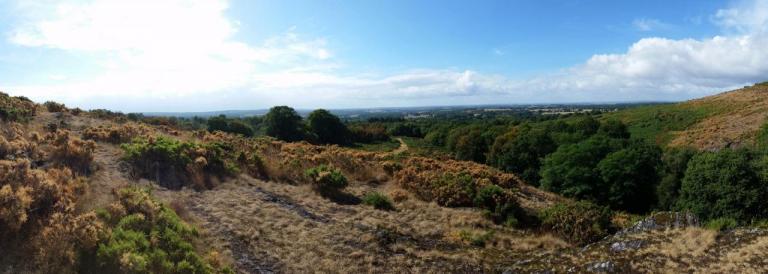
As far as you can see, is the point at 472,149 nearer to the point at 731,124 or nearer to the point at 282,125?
the point at 282,125

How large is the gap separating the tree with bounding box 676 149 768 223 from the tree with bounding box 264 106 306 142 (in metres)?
45.0

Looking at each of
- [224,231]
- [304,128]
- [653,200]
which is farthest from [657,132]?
[224,231]

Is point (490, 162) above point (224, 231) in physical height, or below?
below

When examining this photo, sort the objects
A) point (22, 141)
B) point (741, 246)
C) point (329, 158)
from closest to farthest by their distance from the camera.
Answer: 1. point (741, 246)
2. point (22, 141)
3. point (329, 158)

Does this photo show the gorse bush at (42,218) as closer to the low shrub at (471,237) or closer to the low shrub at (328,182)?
the low shrub at (328,182)

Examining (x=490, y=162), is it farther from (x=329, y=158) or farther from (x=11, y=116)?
(x=11, y=116)

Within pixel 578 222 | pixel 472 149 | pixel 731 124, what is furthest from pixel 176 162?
pixel 731 124

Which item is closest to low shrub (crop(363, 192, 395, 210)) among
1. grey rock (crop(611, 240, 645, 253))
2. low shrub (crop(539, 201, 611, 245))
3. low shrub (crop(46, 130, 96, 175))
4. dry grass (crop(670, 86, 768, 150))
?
low shrub (crop(539, 201, 611, 245))

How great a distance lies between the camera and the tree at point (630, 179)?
26.8 metres

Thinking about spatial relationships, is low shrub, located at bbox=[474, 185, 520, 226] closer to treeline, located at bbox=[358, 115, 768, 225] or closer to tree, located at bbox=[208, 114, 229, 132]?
treeline, located at bbox=[358, 115, 768, 225]

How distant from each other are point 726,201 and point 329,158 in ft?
55.8

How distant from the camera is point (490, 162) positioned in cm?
5094

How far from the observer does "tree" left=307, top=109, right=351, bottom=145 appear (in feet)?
211

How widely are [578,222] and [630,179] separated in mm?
17389
